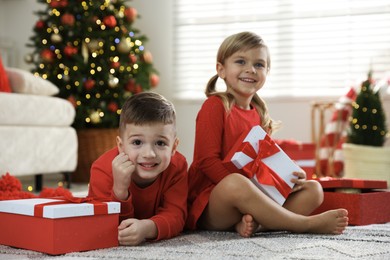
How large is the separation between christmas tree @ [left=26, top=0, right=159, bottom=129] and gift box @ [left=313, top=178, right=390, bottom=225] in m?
2.31

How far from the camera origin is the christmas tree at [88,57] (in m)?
4.20

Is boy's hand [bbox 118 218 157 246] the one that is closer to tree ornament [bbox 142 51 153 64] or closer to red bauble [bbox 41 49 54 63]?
red bauble [bbox 41 49 54 63]

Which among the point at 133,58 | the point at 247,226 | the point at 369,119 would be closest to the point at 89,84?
the point at 133,58

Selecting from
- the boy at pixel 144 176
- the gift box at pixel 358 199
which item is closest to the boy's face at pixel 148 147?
the boy at pixel 144 176

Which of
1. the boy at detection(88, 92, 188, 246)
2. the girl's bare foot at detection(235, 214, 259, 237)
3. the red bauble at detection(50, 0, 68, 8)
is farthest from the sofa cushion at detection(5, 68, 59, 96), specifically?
the girl's bare foot at detection(235, 214, 259, 237)

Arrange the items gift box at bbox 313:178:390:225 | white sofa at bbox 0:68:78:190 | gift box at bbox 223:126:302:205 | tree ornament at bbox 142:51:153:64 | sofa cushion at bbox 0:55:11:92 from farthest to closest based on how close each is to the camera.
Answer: tree ornament at bbox 142:51:153:64
sofa cushion at bbox 0:55:11:92
white sofa at bbox 0:68:78:190
gift box at bbox 313:178:390:225
gift box at bbox 223:126:302:205

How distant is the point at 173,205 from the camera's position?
5.92 feet

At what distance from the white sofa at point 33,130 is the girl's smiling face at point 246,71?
4.85ft

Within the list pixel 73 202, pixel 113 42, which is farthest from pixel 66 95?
pixel 73 202

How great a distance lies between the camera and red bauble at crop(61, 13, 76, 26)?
4188 mm

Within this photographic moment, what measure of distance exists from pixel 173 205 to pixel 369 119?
2236 mm

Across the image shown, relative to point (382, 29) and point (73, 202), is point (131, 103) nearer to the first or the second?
point (73, 202)

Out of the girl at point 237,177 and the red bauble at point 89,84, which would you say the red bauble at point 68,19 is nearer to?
the red bauble at point 89,84

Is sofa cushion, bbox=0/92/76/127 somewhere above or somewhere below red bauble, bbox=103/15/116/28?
below
